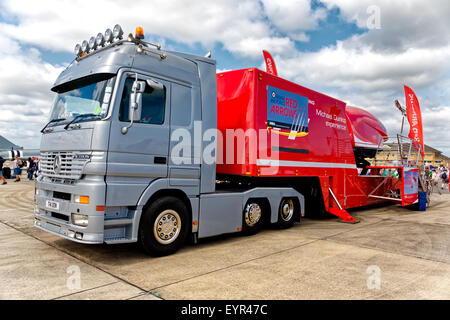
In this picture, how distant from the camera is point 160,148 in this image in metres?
4.85

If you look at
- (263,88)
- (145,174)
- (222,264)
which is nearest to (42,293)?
(145,174)

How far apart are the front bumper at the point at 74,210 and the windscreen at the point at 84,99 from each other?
95 centimetres

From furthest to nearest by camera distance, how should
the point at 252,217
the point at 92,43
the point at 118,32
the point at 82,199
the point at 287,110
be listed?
the point at 287,110, the point at 252,217, the point at 92,43, the point at 118,32, the point at 82,199

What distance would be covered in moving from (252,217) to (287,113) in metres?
2.40

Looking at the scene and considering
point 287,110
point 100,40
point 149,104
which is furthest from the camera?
point 287,110

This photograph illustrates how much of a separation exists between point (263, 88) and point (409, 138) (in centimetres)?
750

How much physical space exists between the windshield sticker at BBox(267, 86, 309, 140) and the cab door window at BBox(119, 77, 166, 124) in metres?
2.48

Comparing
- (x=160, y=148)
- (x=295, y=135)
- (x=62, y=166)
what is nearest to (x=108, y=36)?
(x=160, y=148)

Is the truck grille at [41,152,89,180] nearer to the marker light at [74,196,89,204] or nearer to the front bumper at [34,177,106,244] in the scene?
the front bumper at [34,177,106,244]

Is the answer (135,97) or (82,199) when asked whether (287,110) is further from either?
(82,199)

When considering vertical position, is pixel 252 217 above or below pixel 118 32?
below

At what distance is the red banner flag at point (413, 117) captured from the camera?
11984 millimetres

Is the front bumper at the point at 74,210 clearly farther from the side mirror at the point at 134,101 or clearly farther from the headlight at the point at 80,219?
the side mirror at the point at 134,101
